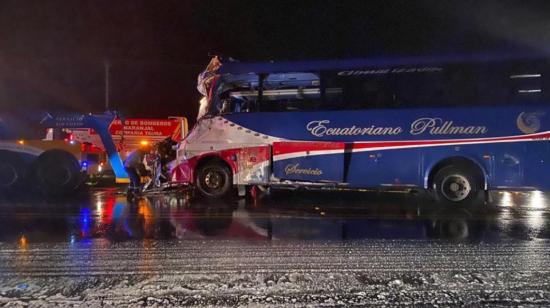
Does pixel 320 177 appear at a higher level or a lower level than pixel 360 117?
lower

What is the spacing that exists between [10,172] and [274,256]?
10849 mm

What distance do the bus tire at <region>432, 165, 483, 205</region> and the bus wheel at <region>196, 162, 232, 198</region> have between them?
5.27m

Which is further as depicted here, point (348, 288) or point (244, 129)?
point (244, 129)

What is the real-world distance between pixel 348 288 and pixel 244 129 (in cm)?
719

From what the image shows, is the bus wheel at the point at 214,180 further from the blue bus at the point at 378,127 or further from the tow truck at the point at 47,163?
the tow truck at the point at 47,163

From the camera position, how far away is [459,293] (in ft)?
13.6

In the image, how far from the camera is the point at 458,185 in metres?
9.90

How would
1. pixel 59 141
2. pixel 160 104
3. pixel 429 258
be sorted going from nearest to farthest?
1. pixel 429 258
2. pixel 59 141
3. pixel 160 104

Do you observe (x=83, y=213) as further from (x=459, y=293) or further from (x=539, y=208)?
(x=539, y=208)

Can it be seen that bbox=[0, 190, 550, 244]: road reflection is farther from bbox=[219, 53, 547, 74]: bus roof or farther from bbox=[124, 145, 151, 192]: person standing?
bbox=[219, 53, 547, 74]: bus roof

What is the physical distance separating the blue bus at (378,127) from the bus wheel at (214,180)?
3cm

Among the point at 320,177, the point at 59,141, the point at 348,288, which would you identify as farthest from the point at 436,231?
the point at 59,141

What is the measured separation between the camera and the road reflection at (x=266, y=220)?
22.0ft

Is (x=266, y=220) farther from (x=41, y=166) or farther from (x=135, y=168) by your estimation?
(x=41, y=166)
